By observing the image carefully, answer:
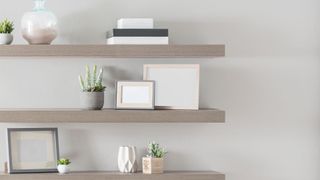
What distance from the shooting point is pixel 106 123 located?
3.09 meters

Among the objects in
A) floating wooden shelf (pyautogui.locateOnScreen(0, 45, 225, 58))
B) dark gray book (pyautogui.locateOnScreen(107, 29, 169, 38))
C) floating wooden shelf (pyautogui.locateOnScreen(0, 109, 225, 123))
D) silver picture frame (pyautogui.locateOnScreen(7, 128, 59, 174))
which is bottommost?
silver picture frame (pyautogui.locateOnScreen(7, 128, 59, 174))

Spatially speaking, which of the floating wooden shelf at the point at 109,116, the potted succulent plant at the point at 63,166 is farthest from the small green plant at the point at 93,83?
the potted succulent plant at the point at 63,166

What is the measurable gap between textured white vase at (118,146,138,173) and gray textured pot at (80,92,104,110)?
0.75 feet

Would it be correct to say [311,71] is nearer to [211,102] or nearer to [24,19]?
[211,102]

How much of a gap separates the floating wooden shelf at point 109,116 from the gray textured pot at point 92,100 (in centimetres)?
5

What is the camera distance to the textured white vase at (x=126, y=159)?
3002mm

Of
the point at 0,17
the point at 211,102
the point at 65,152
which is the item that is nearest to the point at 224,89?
the point at 211,102

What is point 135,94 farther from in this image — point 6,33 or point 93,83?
point 6,33

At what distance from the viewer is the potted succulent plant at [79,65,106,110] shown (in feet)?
9.67

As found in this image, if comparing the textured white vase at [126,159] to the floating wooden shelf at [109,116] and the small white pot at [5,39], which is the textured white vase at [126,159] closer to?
the floating wooden shelf at [109,116]

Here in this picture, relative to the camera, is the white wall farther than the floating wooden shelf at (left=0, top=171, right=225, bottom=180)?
Yes

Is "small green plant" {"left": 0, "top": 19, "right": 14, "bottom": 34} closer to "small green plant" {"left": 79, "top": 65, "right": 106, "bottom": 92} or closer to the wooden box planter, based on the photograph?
"small green plant" {"left": 79, "top": 65, "right": 106, "bottom": 92}

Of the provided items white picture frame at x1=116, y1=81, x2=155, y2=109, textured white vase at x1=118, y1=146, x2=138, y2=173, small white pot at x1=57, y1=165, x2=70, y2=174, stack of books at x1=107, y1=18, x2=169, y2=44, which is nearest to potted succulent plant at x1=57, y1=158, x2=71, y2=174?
small white pot at x1=57, y1=165, x2=70, y2=174

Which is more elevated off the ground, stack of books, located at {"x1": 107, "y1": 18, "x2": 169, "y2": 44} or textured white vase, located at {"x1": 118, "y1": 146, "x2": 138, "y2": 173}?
stack of books, located at {"x1": 107, "y1": 18, "x2": 169, "y2": 44}
